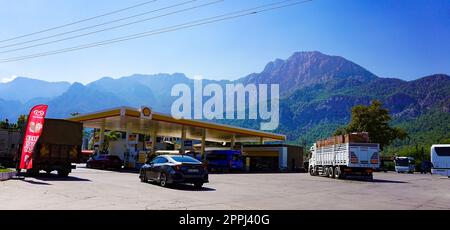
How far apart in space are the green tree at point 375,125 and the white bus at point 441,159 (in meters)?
27.7

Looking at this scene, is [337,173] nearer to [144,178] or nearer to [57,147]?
[144,178]

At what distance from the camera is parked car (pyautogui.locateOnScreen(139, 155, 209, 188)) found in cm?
1588

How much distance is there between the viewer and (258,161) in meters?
58.6

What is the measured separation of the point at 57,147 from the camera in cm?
2119

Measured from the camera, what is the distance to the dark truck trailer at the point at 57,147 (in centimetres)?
2055

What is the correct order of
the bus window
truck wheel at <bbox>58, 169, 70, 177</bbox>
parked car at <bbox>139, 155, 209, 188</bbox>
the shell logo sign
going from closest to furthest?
parked car at <bbox>139, 155, 209, 188</bbox> → truck wheel at <bbox>58, 169, 70, 177</bbox> → the shell logo sign → the bus window

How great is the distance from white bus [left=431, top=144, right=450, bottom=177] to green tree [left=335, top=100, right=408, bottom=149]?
27723 millimetres

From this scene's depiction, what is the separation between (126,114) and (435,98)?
6210 inches

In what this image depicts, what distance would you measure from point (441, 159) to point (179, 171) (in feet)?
109

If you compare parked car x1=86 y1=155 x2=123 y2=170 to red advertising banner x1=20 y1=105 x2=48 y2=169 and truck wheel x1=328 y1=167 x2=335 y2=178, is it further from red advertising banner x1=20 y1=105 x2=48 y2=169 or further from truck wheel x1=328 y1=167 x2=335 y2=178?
truck wheel x1=328 y1=167 x2=335 y2=178

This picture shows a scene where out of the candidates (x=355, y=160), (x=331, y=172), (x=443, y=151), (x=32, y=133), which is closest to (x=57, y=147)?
(x=32, y=133)

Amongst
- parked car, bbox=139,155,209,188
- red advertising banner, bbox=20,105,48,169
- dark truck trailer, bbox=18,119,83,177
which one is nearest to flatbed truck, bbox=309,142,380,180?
parked car, bbox=139,155,209,188
